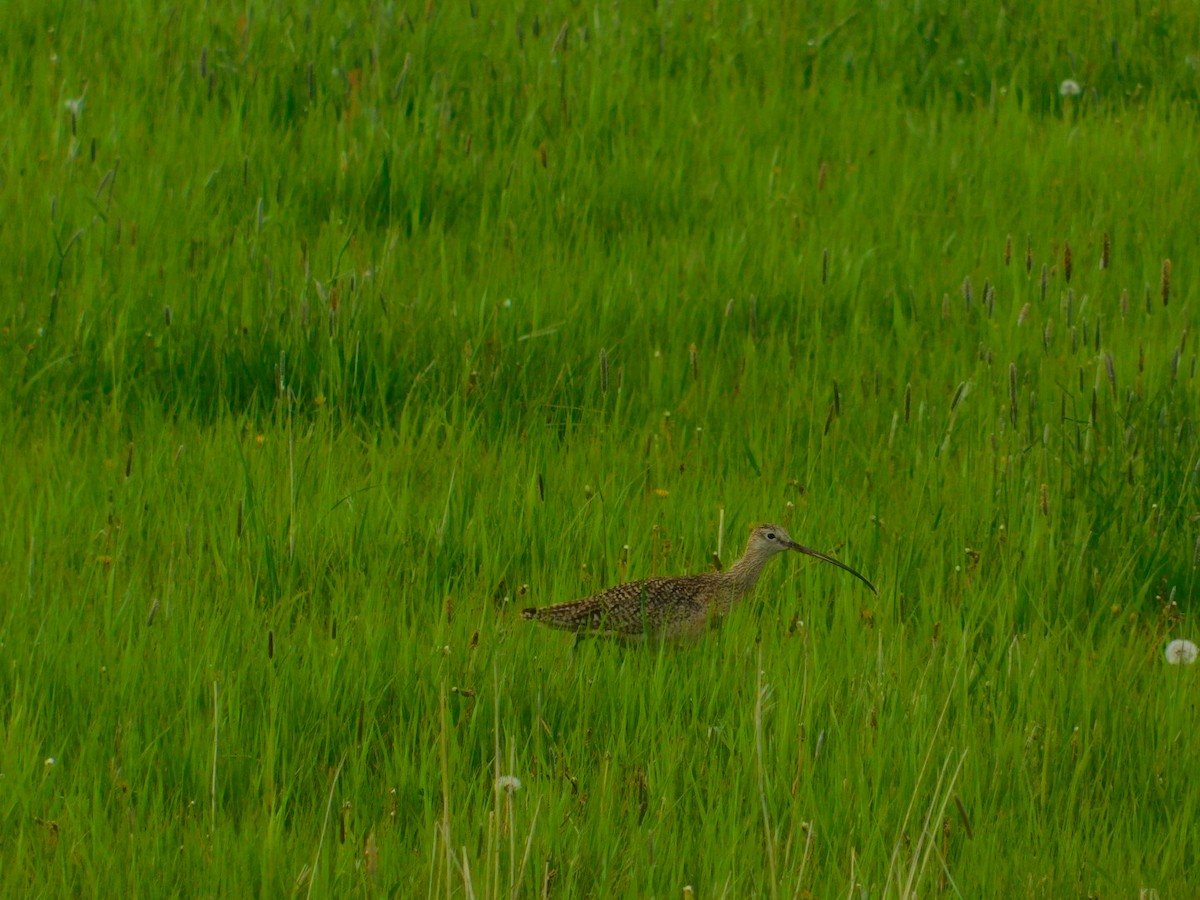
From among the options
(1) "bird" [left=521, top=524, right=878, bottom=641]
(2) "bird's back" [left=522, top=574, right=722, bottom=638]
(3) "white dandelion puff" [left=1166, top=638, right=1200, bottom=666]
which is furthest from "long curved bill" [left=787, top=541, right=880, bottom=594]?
(3) "white dandelion puff" [left=1166, top=638, right=1200, bottom=666]

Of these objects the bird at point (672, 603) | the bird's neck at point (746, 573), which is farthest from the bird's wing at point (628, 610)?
the bird's neck at point (746, 573)

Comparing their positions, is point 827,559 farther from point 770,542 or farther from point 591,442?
point 591,442

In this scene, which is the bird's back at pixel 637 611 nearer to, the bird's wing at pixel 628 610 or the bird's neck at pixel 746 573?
the bird's wing at pixel 628 610

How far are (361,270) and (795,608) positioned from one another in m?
2.30

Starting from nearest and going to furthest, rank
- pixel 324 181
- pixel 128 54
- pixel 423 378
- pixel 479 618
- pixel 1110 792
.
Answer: pixel 1110 792 < pixel 479 618 < pixel 423 378 < pixel 324 181 < pixel 128 54

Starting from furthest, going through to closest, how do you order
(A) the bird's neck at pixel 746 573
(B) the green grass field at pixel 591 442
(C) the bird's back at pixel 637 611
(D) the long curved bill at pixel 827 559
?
(A) the bird's neck at pixel 746 573 < (D) the long curved bill at pixel 827 559 < (C) the bird's back at pixel 637 611 < (B) the green grass field at pixel 591 442

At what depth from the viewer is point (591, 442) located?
5273mm

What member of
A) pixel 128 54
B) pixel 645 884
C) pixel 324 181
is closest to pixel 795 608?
pixel 645 884

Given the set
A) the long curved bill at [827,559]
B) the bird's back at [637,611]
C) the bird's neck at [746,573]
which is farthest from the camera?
the bird's neck at [746,573]

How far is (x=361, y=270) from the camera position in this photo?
19.8 ft

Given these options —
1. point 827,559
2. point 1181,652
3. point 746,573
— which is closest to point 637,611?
point 746,573

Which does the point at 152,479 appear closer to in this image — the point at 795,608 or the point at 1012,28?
the point at 795,608

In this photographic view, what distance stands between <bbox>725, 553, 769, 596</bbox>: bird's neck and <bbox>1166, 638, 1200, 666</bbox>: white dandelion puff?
104 cm

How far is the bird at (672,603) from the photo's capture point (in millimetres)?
4223
